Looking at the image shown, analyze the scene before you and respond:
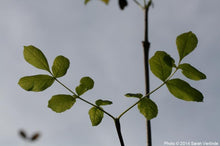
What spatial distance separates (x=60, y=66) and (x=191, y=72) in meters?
0.56

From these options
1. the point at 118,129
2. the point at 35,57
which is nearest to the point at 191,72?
the point at 118,129

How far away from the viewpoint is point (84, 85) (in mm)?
1070

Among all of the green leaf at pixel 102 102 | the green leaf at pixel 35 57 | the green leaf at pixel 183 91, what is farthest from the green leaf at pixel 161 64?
the green leaf at pixel 35 57

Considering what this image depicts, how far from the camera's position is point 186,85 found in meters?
0.92

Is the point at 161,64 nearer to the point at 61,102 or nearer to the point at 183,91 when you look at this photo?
the point at 183,91

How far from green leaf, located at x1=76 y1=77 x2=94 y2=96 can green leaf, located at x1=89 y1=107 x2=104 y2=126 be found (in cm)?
9

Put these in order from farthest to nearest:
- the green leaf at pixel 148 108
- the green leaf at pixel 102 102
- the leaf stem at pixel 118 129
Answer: the green leaf at pixel 102 102 → the green leaf at pixel 148 108 → the leaf stem at pixel 118 129

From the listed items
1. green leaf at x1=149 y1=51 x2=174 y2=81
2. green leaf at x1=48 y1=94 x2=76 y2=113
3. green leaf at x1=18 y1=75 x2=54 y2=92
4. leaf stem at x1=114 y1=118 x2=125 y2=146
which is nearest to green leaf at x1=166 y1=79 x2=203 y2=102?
green leaf at x1=149 y1=51 x2=174 y2=81

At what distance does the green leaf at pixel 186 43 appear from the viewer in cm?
94

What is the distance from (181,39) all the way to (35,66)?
642 mm

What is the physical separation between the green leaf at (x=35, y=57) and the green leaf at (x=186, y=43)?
22.8 inches

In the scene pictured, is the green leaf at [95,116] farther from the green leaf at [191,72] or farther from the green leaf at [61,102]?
the green leaf at [191,72]

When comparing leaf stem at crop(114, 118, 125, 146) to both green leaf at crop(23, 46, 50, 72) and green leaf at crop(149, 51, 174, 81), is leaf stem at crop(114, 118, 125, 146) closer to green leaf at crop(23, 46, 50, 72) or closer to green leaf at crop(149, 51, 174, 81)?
green leaf at crop(149, 51, 174, 81)

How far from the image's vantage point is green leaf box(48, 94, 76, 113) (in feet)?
3.26
